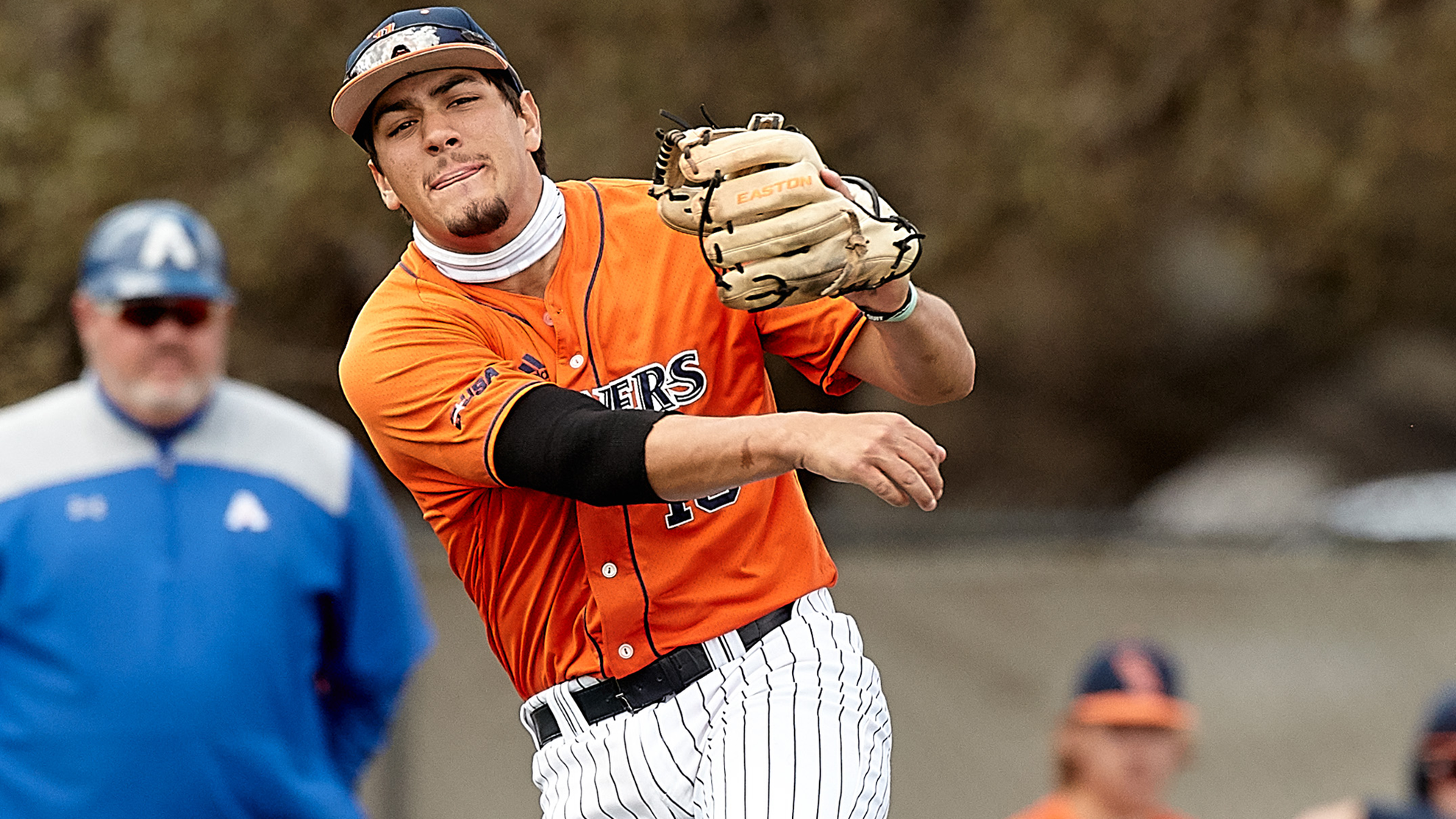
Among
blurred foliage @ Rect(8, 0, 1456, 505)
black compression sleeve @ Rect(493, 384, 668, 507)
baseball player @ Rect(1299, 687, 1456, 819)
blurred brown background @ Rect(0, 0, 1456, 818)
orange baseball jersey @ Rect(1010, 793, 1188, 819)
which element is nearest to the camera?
black compression sleeve @ Rect(493, 384, 668, 507)

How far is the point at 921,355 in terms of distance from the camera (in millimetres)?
3488

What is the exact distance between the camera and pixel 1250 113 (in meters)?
9.47

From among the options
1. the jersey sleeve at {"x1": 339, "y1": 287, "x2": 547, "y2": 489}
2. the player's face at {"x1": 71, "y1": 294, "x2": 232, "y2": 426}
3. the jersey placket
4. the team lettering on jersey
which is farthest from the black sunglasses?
the team lettering on jersey

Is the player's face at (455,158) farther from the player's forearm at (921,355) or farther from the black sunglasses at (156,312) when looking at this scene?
the player's forearm at (921,355)

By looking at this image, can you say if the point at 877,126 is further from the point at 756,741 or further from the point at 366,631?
the point at 756,741

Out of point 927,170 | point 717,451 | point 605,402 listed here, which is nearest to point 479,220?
point 605,402

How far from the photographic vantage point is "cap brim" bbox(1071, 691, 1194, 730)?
4.95 m

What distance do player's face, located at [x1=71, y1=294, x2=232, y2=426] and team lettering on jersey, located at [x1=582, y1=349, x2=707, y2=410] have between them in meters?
0.79

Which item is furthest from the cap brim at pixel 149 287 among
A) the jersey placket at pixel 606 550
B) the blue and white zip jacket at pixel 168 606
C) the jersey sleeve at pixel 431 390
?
the jersey placket at pixel 606 550

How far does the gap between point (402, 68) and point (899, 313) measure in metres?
1.07

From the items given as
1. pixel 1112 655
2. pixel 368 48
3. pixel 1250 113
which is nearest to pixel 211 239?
pixel 368 48

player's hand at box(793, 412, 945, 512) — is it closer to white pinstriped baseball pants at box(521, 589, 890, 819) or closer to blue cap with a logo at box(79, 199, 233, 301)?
white pinstriped baseball pants at box(521, 589, 890, 819)

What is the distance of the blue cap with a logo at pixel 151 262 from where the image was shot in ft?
11.9

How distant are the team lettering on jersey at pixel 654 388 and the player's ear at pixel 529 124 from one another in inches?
22.2
